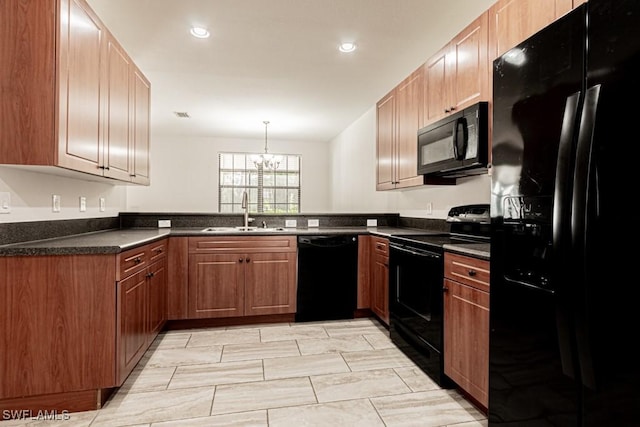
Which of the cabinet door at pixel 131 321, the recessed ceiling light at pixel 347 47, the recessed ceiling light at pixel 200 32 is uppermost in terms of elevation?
the recessed ceiling light at pixel 347 47

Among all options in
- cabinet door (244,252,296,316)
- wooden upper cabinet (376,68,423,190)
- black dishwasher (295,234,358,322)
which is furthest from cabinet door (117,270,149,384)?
wooden upper cabinet (376,68,423,190)

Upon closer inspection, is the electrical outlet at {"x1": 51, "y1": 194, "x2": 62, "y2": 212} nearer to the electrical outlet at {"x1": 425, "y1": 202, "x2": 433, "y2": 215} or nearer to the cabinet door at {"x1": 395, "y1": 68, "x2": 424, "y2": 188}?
the cabinet door at {"x1": 395, "y1": 68, "x2": 424, "y2": 188}

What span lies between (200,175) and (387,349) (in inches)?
222

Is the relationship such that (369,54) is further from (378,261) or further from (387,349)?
(387,349)

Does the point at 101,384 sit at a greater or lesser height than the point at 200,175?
lesser

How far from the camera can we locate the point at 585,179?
1.04 m

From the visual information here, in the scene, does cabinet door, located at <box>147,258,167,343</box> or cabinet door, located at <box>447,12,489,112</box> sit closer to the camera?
cabinet door, located at <box>447,12,489,112</box>

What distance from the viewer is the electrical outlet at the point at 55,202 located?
95.6 inches

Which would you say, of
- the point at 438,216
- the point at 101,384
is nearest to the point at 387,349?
the point at 438,216

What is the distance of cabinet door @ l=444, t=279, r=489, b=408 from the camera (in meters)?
1.79

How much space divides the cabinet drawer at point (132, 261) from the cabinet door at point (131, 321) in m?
0.04

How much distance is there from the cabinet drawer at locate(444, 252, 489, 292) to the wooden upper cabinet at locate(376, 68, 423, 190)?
98 cm

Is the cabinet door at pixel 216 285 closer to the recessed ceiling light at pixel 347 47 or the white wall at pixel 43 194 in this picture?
the white wall at pixel 43 194

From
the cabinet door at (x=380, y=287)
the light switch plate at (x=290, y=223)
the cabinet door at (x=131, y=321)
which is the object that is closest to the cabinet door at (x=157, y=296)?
the cabinet door at (x=131, y=321)
